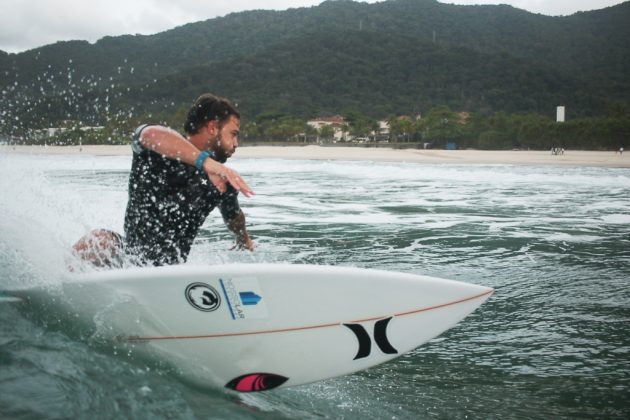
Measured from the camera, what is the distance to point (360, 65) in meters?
149

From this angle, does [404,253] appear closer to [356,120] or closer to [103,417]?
[103,417]

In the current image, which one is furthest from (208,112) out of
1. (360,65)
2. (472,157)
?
(360,65)

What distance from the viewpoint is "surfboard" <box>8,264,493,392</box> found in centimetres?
272

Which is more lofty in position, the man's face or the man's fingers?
the man's face

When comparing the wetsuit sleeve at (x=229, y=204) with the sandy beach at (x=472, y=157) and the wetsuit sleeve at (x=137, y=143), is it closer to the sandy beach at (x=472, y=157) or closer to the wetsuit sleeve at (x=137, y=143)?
the wetsuit sleeve at (x=137, y=143)

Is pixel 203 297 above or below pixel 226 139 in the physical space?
below

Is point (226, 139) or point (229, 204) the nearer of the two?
point (226, 139)

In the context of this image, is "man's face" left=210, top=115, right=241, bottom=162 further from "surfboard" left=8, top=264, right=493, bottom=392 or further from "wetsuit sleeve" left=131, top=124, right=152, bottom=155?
"surfboard" left=8, top=264, right=493, bottom=392

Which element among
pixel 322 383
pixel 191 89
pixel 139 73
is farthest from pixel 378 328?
pixel 139 73

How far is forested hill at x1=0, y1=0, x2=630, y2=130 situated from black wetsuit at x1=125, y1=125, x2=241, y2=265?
91758 mm

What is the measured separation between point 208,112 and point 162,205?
57cm

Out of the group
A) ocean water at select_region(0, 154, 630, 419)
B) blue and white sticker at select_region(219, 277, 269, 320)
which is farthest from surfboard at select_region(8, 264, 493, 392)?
ocean water at select_region(0, 154, 630, 419)

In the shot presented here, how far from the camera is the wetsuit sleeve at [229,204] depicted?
10.9 ft

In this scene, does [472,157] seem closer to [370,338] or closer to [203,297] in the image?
[370,338]
